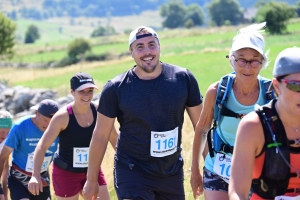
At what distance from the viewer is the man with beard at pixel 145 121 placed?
511 cm

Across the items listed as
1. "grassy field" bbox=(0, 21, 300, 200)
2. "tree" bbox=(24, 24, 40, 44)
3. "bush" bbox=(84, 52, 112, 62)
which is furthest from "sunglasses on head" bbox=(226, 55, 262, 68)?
"tree" bbox=(24, 24, 40, 44)

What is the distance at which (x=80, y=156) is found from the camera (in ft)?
22.4

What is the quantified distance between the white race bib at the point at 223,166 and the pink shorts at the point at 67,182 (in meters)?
2.40

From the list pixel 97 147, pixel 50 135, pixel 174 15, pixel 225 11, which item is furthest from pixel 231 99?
pixel 174 15

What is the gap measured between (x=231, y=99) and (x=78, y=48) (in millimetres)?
82152

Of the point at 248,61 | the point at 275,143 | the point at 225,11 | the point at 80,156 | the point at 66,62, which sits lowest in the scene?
the point at 66,62

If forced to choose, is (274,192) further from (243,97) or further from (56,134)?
(56,134)

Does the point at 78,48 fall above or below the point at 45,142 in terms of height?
below

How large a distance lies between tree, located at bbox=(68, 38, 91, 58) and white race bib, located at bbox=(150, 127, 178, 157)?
263 feet

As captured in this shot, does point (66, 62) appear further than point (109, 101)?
Yes

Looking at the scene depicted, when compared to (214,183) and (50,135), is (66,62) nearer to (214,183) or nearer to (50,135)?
(50,135)

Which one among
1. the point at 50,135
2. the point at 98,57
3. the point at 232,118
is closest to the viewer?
the point at 232,118

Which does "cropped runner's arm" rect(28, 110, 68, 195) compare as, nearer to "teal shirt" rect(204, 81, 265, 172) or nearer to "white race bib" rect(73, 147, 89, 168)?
"white race bib" rect(73, 147, 89, 168)

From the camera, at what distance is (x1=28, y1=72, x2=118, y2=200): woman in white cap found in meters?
6.81
